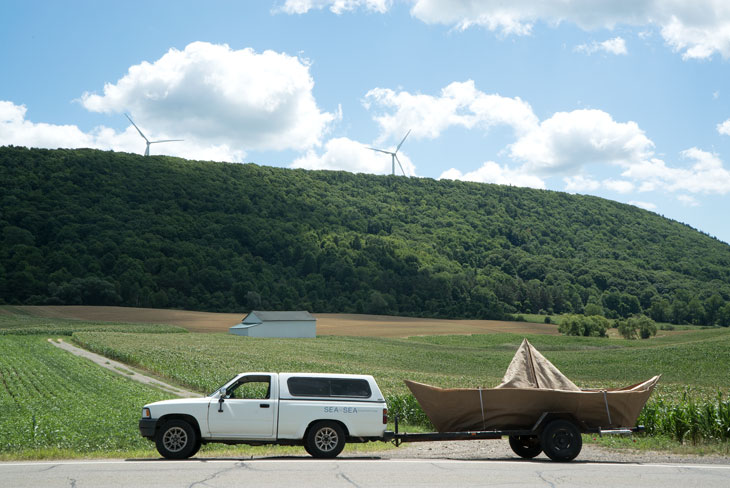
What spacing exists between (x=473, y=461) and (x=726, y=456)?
6.10 meters

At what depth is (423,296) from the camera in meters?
143

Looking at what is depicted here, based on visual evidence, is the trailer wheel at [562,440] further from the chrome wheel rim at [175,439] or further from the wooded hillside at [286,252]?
the wooded hillside at [286,252]

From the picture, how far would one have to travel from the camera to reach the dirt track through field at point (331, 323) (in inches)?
3730

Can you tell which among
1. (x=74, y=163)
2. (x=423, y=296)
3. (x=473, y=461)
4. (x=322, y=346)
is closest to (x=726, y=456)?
(x=473, y=461)

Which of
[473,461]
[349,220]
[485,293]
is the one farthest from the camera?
[349,220]

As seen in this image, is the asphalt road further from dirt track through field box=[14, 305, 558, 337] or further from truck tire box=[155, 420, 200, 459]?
dirt track through field box=[14, 305, 558, 337]

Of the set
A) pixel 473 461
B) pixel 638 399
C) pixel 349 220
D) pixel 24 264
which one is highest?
pixel 349 220

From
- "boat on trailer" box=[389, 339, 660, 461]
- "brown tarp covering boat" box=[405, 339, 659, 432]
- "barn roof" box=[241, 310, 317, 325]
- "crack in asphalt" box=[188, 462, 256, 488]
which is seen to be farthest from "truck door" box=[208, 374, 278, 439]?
"barn roof" box=[241, 310, 317, 325]

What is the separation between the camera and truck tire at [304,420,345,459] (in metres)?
15.0

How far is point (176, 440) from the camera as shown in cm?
1483

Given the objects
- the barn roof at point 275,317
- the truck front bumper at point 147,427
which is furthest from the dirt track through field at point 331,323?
the truck front bumper at point 147,427

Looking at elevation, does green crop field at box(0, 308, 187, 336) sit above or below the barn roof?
below

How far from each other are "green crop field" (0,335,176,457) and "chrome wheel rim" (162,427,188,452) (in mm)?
3300

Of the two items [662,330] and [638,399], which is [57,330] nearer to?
[638,399]
